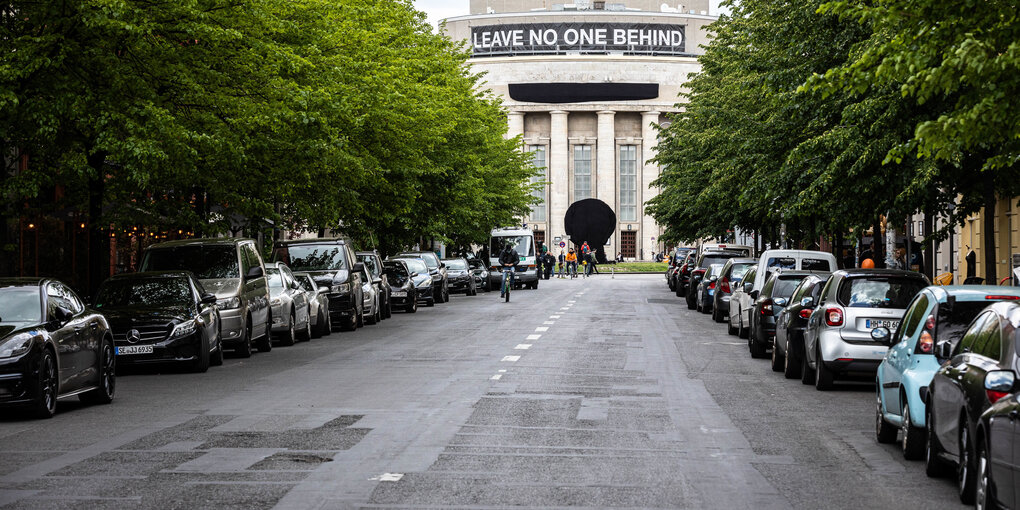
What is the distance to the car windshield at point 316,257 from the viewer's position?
3125cm

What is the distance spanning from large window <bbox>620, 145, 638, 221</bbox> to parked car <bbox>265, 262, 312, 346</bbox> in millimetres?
107910

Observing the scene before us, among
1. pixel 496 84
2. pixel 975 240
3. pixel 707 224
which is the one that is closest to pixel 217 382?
pixel 975 240

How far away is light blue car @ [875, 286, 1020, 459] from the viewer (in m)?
10.2

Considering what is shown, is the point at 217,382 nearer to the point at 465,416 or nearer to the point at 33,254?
the point at 465,416

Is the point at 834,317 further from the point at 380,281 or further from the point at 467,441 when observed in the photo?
the point at 380,281

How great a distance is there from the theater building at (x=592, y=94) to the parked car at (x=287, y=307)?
104065 millimetres

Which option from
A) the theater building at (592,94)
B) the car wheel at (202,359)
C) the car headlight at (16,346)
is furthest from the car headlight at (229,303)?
the theater building at (592,94)

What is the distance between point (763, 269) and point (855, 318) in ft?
39.0

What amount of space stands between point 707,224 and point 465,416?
158 ft

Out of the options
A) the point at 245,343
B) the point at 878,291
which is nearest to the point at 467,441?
the point at 878,291

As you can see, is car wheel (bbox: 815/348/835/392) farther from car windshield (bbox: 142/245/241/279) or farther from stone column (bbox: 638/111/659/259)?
stone column (bbox: 638/111/659/259)

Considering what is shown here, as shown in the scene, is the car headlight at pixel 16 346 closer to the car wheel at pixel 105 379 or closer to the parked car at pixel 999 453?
the car wheel at pixel 105 379

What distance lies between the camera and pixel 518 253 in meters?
65.5

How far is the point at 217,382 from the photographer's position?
1733cm
